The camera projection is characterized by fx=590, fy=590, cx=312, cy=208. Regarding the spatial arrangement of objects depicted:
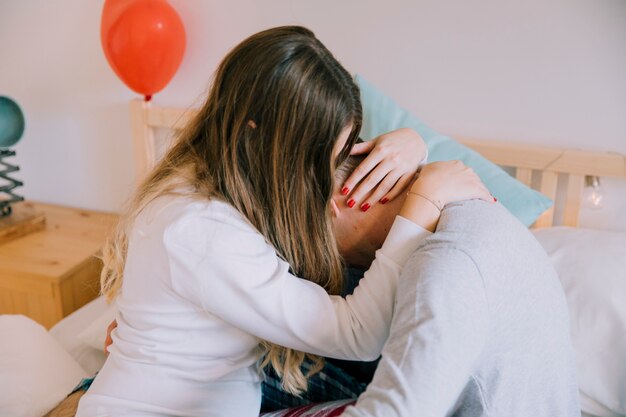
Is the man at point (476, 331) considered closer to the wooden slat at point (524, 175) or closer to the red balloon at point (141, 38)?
the wooden slat at point (524, 175)

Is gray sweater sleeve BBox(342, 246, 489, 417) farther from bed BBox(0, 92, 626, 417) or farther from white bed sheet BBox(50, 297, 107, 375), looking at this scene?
white bed sheet BBox(50, 297, 107, 375)

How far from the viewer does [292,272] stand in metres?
1.03

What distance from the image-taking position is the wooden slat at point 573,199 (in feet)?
4.80

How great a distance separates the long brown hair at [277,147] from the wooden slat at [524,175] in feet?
2.16

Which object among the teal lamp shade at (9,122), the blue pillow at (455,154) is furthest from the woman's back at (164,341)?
the teal lamp shade at (9,122)

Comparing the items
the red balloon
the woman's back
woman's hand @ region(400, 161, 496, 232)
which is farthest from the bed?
woman's hand @ region(400, 161, 496, 232)

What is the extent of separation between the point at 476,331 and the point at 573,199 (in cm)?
88

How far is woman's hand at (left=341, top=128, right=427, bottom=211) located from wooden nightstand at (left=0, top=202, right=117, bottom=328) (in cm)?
86

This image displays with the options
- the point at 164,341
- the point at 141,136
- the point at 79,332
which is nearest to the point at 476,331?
the point at 164,341

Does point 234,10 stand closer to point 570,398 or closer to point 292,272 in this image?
point 292,272

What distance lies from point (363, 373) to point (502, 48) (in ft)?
2.85

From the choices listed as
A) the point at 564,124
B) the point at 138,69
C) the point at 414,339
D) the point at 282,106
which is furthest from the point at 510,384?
the point at 138,69

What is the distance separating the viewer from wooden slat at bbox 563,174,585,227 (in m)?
1.46

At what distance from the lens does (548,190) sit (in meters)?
1.50
